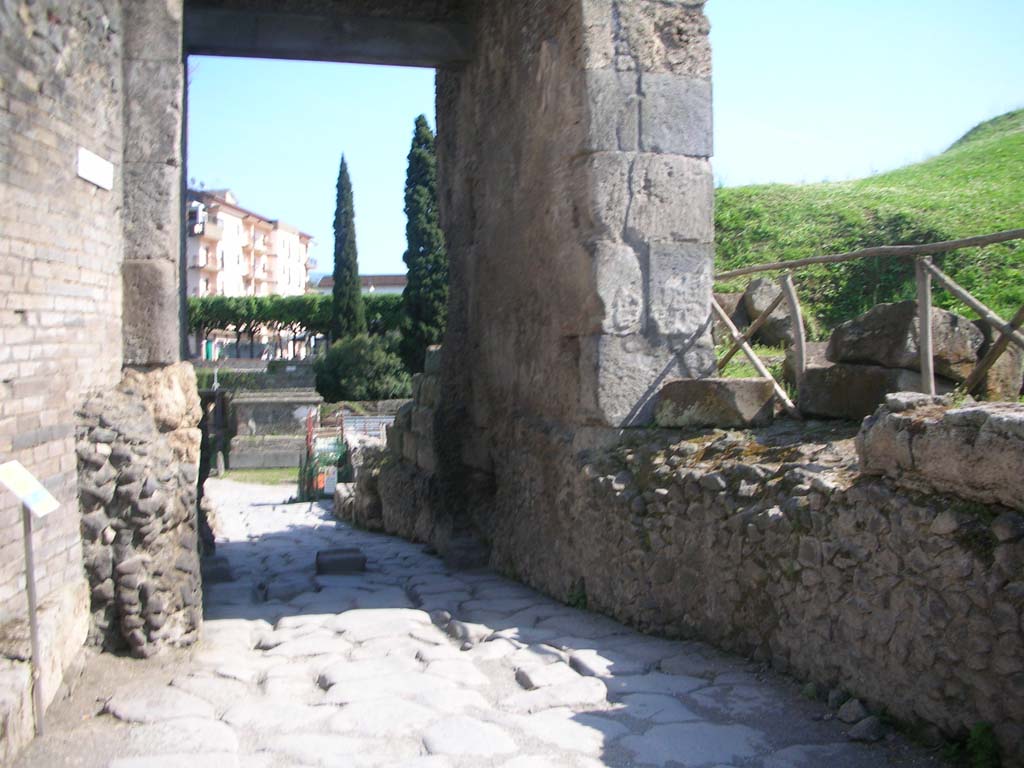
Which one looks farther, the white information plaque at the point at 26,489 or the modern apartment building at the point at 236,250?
the modern apartment building at the point at 236,250

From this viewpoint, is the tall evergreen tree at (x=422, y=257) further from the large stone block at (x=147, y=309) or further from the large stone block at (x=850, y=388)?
the large stone block at (x=850, y=388)

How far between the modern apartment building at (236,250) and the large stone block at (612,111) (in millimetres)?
40462

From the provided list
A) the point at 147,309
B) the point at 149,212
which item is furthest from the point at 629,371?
the point at 149,212

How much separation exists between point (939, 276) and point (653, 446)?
162 cm

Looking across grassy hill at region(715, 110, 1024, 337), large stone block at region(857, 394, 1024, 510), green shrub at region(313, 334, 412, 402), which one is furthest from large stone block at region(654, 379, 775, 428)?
green shrub at region(313, 334, 412, 402)

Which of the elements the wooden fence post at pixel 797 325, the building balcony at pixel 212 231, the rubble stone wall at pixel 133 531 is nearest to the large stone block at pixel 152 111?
the rubble stone wall at pixel 133 531

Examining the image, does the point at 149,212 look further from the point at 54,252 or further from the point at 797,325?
the point at 797,325

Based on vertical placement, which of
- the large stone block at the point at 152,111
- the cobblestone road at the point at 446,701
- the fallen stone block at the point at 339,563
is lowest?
the fallen stone block at the point at 339,563

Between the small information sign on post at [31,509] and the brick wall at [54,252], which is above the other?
the brick wall at [54,252]

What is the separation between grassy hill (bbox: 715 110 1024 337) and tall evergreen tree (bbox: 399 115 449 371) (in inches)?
700

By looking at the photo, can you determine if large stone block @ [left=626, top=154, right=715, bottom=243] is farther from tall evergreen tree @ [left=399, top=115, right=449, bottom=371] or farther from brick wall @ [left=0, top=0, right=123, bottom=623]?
tall evergreen tree @ [left=399, top=115, right=449, bottom=371]

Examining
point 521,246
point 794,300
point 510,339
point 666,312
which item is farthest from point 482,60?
point 794,300

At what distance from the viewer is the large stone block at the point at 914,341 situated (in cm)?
475

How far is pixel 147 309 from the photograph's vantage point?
17.2 feet
